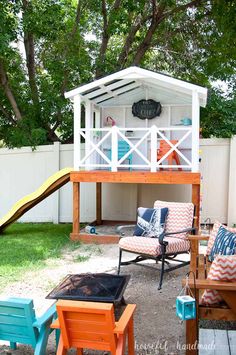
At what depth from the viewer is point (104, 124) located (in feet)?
33.3

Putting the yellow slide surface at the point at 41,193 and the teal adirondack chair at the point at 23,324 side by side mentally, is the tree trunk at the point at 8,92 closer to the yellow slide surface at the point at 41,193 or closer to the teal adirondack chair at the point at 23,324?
the yellow slide surface at the point at 41,193

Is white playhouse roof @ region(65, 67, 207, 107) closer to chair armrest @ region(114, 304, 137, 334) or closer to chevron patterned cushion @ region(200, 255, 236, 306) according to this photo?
chevron patterned cushion @ region(200, 255, 236, 306)

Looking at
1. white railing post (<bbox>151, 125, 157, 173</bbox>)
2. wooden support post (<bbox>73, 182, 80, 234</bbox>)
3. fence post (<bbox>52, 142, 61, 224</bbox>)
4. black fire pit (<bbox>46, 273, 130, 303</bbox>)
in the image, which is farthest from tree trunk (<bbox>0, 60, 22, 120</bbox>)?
black fire pit (<bbox>46, 273, 130, 303</bbox>)

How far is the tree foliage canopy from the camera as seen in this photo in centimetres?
1028

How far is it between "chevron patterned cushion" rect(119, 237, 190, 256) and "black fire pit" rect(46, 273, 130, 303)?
1.12m

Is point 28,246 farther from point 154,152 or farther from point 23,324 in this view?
point 23,324

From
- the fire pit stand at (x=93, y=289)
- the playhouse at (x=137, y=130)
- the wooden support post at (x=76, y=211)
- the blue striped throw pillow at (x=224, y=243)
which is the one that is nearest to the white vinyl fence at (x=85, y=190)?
the playhouse at (x=137, y=130)

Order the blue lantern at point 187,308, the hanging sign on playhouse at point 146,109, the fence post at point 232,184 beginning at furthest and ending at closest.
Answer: the hanging sign on playhouse at point 146,109 → the fence post at point 232,184 → the blue lantern at point 187,308

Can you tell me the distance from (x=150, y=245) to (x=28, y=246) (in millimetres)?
2780

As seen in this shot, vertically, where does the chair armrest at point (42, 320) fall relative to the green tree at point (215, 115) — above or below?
below

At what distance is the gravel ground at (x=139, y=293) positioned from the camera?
3568 mm

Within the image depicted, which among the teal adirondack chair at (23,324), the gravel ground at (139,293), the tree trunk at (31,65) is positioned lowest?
the gravel ground at (139,293)

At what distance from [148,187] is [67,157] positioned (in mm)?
2089

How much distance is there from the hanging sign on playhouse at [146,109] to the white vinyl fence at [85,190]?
132cm
